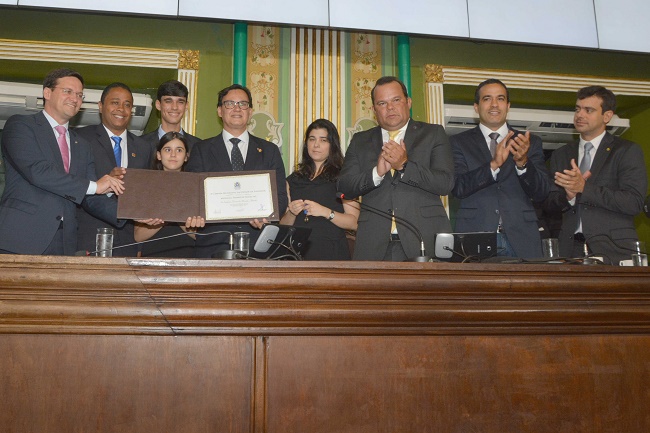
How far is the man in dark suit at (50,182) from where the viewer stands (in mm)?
2367

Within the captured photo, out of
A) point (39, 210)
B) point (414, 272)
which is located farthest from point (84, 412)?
point (39, 210)

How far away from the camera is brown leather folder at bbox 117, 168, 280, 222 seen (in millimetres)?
2016

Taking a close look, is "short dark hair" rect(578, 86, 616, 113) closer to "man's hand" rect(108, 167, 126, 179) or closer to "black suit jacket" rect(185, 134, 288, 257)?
"black suit jacket" rect(185, 134, 288, 257)

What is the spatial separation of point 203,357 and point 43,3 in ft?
9.45

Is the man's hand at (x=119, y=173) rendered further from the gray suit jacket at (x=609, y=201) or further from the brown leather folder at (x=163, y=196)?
the gray suit jacket at (x=609, y=201)

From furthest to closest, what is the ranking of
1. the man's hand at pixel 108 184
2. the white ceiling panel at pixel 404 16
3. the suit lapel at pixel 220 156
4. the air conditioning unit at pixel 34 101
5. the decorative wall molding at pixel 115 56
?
1. the air conditioning unit at pixel 34 101
2. the decorative wall molding at pixel 115 56
3. the white ceiling panel at pixel 404 16
4. the suit lapel at pixel 220 156
5. the man's hand at pixel 108 184

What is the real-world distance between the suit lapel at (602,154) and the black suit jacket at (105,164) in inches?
76.9

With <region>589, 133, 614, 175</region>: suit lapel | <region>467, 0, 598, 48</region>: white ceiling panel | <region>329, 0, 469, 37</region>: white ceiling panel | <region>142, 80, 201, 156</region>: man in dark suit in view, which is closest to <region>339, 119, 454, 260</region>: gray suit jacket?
<region>589, 133, 614, 175</region>: suit lapel

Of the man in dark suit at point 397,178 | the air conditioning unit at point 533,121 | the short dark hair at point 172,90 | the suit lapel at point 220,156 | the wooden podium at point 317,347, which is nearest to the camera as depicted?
the wooden podium at point 317,347

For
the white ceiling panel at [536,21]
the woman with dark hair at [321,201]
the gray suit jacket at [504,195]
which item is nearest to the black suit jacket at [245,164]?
the woman with dark hair at [321,201]

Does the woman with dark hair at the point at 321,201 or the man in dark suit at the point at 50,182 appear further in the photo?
the woman with dark hair at the point at 321,201

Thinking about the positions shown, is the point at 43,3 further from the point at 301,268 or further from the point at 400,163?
the point at 301,268

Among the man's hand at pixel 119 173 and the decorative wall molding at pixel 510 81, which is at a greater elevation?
the decorative wall molding at pixel 510 81

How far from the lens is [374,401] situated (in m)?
1.11
